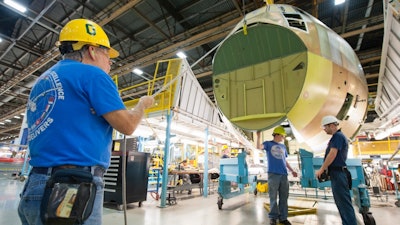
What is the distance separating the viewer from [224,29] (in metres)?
8.18

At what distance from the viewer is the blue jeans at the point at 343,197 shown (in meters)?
2.78

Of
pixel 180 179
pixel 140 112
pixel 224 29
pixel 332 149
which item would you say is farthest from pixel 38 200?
pixel 180 179

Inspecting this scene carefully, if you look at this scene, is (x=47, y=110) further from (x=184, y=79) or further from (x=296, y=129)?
(x=184, y=79)

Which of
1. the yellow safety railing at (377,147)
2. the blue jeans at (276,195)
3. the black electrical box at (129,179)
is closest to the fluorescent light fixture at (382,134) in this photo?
the blue jeans at (276,195)

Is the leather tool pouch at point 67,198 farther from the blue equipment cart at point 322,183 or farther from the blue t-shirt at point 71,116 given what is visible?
the blue equipment cart at point 322,183

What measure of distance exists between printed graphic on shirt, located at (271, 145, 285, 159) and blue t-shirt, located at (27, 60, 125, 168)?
10.9ft

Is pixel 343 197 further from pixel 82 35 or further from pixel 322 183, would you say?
pixel 82 35

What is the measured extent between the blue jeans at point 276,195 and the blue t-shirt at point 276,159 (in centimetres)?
9

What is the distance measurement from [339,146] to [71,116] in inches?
127

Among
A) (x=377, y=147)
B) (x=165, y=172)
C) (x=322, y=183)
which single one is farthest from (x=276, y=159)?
(x=377, y=147)

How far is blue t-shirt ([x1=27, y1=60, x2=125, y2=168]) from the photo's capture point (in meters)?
0.95

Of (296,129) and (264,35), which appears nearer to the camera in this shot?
(296,129)

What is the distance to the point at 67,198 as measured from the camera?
2.75ft

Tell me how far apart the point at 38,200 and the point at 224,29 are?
27.2 ft
